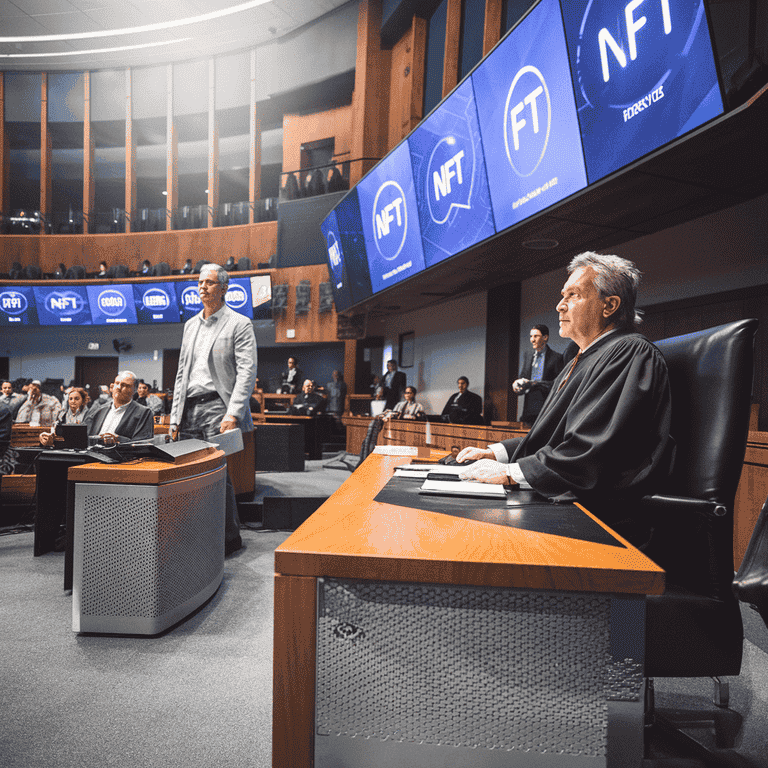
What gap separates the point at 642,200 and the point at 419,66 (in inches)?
214

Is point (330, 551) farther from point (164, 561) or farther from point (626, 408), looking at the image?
point (164, 561)

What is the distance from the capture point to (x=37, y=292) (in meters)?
10.9

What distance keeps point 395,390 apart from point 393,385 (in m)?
0.08

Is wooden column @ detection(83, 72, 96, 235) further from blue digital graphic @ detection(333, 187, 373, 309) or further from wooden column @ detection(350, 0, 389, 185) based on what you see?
blue digital graphic @ detection(333, 187, 373, 309)

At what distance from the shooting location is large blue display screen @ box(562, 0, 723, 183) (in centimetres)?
236

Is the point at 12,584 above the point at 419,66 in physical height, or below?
below

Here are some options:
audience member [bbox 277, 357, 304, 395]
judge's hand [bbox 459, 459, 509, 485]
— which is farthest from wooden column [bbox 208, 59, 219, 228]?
judge's hand [bbox 459, 459, 509, 485]

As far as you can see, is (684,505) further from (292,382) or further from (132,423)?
(292,382)

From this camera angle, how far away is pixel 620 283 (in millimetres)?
1385

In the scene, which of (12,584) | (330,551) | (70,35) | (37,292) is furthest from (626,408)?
(70,35)

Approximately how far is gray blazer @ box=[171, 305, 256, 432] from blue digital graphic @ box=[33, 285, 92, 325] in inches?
359

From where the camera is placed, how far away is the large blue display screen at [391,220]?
5273mm

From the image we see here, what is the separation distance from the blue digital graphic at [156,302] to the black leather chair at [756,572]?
10.7 meters

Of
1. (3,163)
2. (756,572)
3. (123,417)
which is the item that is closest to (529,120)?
(123,417)
